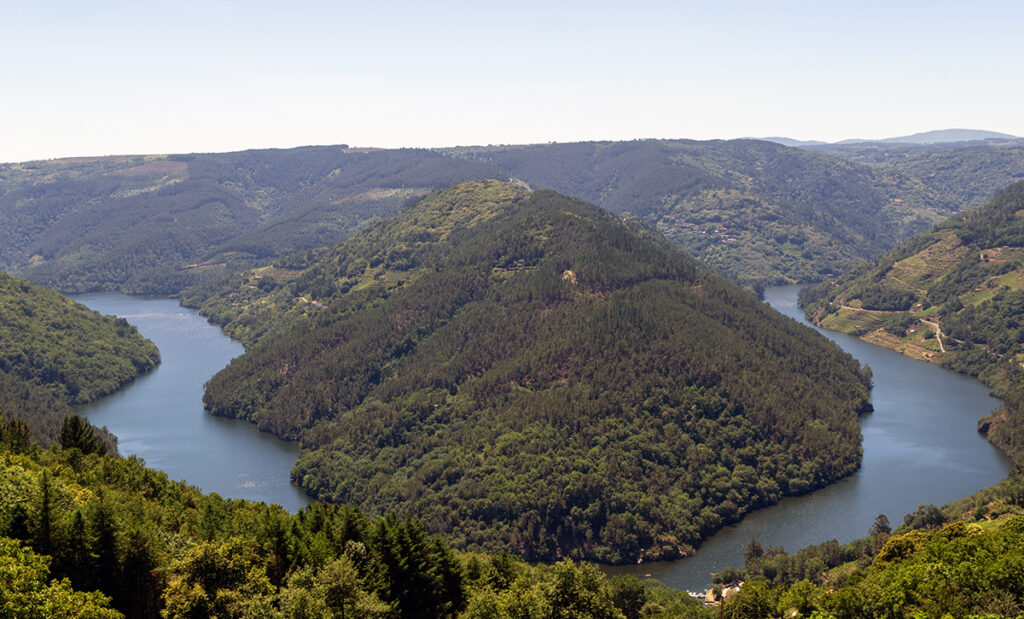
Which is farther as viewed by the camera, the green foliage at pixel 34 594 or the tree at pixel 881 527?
the tree at pixel 881 527

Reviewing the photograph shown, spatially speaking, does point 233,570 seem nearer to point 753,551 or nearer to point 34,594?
point 34,594

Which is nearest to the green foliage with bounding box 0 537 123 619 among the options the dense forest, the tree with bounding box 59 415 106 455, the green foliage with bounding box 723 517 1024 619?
the dense forest

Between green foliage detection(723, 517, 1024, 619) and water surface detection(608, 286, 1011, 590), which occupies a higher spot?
green foliage detection(723, 517, 1024, 619)

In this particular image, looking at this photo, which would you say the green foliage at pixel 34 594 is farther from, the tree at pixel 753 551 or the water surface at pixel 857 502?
the tree at pixel 753 551

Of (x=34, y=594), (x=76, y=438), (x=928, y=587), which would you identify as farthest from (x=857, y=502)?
(x=34, y=594)

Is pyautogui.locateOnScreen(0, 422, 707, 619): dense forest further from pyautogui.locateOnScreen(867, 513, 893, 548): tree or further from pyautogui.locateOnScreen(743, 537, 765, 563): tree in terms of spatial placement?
pyautogui.locateOnScreen(867, 513, 893, 548): tree

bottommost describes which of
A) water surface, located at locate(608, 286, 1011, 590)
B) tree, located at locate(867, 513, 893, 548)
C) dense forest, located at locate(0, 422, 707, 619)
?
water surface, located at locate(608, 286, 1011, 590)

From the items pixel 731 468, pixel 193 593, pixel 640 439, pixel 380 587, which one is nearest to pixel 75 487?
pixel 193 593

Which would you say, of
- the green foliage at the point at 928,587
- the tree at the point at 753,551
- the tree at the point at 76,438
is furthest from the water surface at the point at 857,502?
the tree at the point at 76,438
